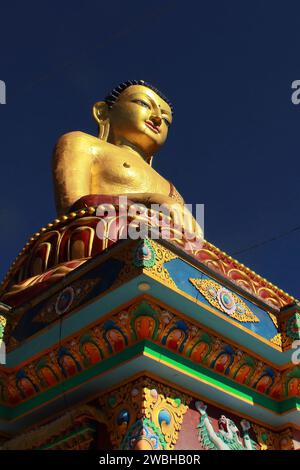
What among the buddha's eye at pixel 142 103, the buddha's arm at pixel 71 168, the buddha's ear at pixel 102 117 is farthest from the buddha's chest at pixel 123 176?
the buddha's eye at pixel 142 103

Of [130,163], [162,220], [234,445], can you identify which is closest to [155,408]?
[234,445]

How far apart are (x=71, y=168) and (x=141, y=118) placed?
2.33m

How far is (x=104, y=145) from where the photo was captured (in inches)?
396

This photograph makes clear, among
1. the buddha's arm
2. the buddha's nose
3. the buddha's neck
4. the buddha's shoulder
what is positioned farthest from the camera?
the buddha's nose

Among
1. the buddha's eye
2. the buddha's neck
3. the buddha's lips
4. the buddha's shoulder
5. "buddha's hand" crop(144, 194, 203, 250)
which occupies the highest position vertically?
the buddha's eye

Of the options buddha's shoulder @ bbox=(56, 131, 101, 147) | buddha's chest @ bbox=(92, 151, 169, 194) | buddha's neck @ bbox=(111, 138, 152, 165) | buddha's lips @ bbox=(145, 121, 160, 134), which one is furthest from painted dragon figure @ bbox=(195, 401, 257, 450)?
buddha's lips @ bbox=(145, 121, 160, 134)

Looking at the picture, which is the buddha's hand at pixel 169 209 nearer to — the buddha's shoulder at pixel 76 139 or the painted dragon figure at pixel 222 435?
the buddha's shoulder at pixel 76 139

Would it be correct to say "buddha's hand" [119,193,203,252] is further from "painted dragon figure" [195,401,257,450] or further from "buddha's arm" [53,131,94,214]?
"painted dragon figure" [195,401,257,450]

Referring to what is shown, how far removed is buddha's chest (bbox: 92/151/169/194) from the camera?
9.41 metres

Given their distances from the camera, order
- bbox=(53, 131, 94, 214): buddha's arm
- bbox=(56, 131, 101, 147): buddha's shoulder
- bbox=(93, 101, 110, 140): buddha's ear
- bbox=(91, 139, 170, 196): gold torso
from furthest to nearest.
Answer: bbox=(93, 101, 110, 140): buddha's ear → bbox=(56, 131, 101, 147): buddha's shoulder → bbox=(91, 139, 170, 196): gold torso → bbox=(53, 131, 94, 214): buddha's arm

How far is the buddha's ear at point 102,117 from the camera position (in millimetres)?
11266
